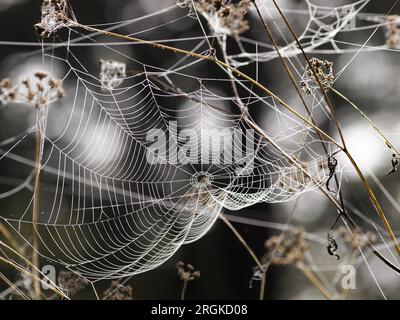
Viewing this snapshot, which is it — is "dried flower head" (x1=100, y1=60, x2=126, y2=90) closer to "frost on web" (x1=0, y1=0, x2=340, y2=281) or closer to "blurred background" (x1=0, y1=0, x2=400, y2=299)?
"frost on web" (x1=0, y1=0, x2=340, y2=281)

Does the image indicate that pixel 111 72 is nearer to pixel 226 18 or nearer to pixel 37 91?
pixel 37 91

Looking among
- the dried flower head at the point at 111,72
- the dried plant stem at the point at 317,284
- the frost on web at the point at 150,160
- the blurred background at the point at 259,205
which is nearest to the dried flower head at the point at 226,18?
the frost on web at the point at 150,160

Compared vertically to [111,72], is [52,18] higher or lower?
lower

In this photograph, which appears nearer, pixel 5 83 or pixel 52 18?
pixel 52 18

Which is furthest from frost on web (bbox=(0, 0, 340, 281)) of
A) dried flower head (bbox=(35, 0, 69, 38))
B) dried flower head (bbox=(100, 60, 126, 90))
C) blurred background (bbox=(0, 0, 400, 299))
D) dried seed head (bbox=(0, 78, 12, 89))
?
dried flower head (bbox=(35, 0, 69, 38))

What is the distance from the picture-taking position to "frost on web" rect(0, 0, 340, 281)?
270 centimetres

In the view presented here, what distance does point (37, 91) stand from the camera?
2082mm

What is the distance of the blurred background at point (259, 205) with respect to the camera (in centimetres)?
732

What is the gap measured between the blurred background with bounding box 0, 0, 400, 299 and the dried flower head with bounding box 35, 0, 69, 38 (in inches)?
215

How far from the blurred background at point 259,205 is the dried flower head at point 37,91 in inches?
196

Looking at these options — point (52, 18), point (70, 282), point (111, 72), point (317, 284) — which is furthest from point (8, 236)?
point (317, 284)

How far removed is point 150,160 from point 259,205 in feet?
9.06

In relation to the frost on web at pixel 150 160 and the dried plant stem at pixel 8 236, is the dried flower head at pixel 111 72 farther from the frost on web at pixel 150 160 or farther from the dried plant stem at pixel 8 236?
the dried plant stem at pixel 8 236

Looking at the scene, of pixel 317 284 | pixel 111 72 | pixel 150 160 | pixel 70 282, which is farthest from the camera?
pixel 150 160
